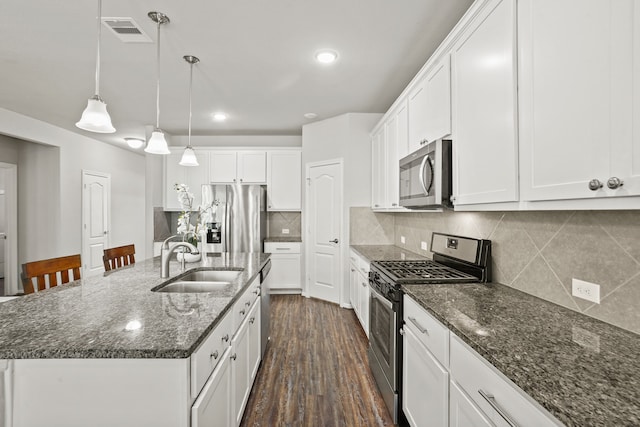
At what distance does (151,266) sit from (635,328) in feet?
9.44

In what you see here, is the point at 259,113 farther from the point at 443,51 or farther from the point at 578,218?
the point at 578,218

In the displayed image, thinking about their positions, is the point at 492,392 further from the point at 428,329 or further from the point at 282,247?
the point at 282,247

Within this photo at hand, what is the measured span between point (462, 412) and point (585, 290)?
2.41 feet

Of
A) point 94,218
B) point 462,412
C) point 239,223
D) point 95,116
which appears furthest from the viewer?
point 94,218

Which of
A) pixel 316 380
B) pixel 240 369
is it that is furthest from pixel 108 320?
pixel 316 380

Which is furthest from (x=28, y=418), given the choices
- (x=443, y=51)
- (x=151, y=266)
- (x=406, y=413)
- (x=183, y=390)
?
(x=443, y=51)

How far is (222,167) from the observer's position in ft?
17.0

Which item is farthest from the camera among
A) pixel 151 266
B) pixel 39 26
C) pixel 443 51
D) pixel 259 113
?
pixel 259 113

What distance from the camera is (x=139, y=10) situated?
2102mm

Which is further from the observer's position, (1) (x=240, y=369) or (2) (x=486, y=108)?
(1) (x=240, y=369)

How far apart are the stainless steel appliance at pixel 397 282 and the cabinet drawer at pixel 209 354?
3.29ft

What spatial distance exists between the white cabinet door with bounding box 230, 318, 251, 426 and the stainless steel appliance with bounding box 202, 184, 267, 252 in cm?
290

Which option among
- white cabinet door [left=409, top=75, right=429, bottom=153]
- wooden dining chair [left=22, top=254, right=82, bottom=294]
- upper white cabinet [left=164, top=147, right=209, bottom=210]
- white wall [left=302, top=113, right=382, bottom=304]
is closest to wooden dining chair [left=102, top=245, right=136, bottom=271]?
wooden dining chair [left=22, top=254, right=82, bottom=294]

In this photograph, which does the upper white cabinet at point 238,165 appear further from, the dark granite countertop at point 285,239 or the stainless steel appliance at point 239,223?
the dark granite countertop at point 285,239
